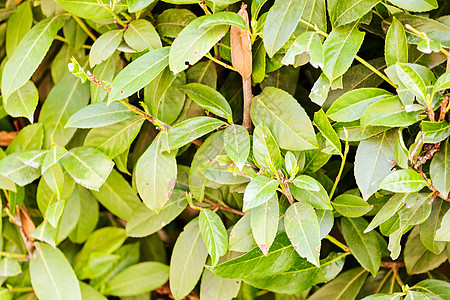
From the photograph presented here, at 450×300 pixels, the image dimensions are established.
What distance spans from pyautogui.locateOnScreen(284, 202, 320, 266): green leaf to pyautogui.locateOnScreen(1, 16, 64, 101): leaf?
54 centimetres

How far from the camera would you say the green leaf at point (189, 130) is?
760 mm

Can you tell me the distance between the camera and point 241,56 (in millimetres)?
714

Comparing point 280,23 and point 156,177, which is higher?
point 280,23

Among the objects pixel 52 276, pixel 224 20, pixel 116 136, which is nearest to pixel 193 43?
pixel 224 20

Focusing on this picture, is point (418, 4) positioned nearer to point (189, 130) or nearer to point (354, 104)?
point (354, 104)

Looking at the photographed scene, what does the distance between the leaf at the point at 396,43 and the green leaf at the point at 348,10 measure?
5cm

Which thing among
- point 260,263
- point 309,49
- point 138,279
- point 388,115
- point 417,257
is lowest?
point 138,279

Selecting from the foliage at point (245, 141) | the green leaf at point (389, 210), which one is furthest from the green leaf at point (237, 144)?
the green leaf at point (389, 210)

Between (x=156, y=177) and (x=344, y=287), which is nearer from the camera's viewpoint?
(x=156, y=177)

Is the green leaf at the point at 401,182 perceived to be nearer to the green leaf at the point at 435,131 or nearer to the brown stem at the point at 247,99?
the green leaf at the point at 435,131

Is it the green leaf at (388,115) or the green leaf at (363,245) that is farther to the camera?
the green leaf at (363,245)

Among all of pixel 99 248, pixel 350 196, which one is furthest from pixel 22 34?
pixel 350 196

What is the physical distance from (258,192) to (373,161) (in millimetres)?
183

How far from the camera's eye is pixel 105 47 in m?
0.81
